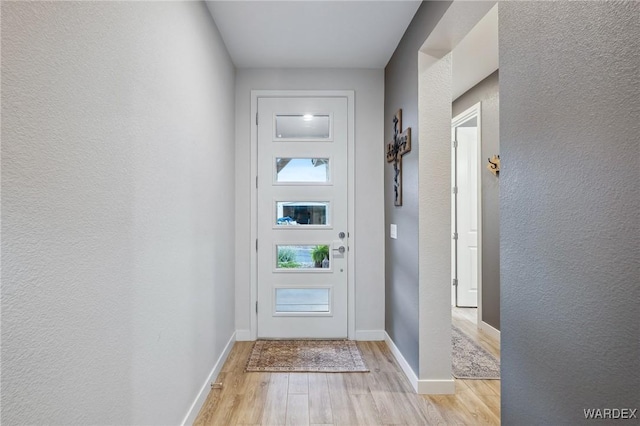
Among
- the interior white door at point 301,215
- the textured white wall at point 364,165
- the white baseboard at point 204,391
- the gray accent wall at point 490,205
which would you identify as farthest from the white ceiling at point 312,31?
the white baseboard at point 204,391

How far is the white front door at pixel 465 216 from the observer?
418 centimetres

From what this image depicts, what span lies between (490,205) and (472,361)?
1.51 metres

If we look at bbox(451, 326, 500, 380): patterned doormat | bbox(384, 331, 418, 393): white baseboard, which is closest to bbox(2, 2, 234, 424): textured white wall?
bbox(384, 331, 418, 393): white baseboard

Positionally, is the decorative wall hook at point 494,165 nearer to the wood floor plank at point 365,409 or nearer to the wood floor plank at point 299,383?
the wood floor plank at point 365,409

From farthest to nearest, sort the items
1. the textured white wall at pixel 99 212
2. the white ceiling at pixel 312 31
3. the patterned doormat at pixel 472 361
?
the patterned doormat at pixel 472 361, the white ceiling at pixel 312 31, the textured white wall at pixel 99 212

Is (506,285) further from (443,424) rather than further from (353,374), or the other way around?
A: (353,374)

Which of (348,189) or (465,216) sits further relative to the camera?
(465,216)

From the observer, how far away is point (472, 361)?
2.71 m

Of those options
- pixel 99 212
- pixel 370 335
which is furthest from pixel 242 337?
pixel 99 212

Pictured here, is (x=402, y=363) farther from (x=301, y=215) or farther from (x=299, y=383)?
(x=301, y=215)

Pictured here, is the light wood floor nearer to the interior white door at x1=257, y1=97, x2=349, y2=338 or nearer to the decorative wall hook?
the interior white door at x1=257, y1=97, x2=349, y2=338

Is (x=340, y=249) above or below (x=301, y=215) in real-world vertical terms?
below

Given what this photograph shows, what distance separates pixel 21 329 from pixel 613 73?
1595 mm

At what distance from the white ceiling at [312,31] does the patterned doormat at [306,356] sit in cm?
260
